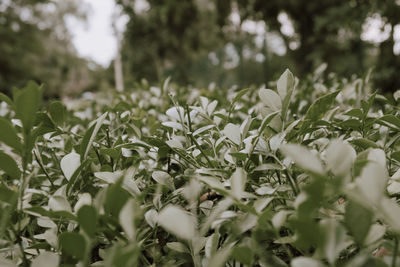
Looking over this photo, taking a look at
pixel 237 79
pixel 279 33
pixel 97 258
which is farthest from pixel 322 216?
pixel 279 33

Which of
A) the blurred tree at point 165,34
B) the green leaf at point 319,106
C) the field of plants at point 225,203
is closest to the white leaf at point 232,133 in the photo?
the field of plants at point 225,203

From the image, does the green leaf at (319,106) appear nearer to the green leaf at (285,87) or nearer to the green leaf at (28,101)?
the green leaf at (285,87)

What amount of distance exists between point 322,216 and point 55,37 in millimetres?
33896

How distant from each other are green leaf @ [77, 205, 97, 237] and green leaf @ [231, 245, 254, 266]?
0.50ft

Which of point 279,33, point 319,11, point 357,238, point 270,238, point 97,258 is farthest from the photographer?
point 279,33

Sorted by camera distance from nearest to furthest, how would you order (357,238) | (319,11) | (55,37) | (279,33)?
(357,238), (319,11), (279,33), (55,37)

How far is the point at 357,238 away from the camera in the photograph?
304mm

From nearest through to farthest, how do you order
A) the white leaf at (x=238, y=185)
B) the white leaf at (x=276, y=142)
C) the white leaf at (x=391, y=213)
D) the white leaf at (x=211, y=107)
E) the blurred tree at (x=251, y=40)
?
1. the white leaf at (x=391, y=213)
2. the white leaf at (x=238, y=185)
3. the white leaf at (x=276, y=142)
4. the white leaf at (x=211, y=107)
5. the blurred tree at (x=251, y=40)

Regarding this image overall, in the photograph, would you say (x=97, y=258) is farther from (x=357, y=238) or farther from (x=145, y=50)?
(x=145, y=50)

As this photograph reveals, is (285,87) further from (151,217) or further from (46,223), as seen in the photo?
(46,223)

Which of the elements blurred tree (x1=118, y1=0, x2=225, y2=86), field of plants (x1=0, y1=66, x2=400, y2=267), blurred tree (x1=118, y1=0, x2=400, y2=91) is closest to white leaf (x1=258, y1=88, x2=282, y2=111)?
field of plants (x1=0, y1=66, x2=400, y2=267)

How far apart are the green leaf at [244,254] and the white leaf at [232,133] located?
24cm

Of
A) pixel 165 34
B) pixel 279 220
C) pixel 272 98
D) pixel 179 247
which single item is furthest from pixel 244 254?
pixel 165 34

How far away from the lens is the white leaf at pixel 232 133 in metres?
0.56
